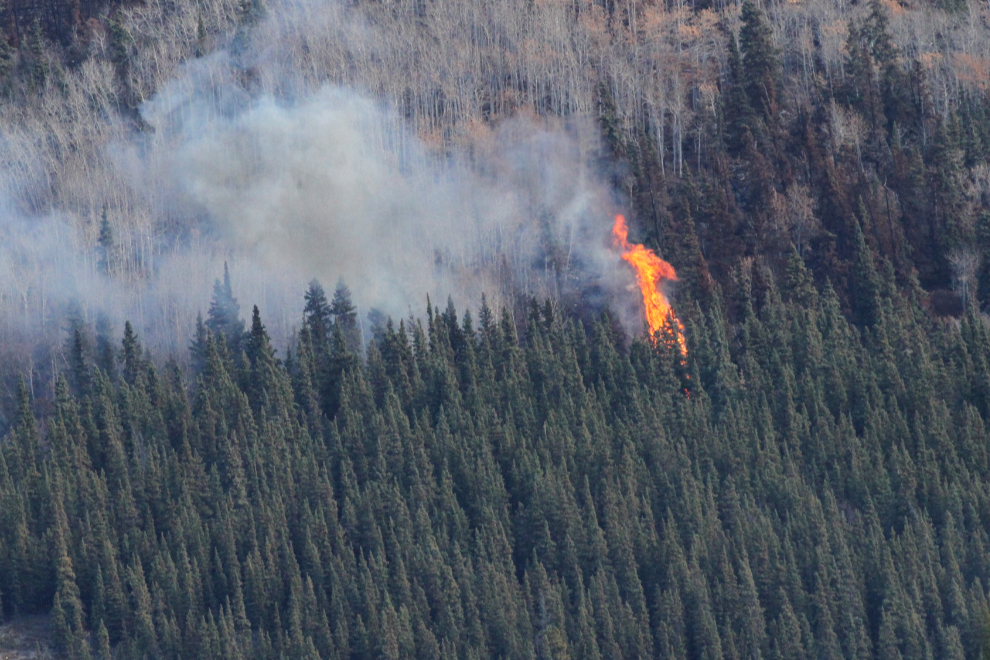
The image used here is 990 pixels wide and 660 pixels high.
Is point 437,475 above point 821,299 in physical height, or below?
below

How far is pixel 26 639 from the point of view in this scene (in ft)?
437

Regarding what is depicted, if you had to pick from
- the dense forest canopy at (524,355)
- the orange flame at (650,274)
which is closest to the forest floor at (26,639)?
the dense forest canopy at (524,355)

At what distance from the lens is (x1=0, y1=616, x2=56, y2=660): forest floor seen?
5162 inches

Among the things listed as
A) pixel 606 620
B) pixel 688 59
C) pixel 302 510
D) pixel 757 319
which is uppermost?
pixel 688 59

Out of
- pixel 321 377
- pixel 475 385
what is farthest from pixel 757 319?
pixel 321 377

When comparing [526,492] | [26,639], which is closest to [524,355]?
[526,492]

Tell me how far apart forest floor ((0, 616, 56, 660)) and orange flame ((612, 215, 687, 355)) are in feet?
155

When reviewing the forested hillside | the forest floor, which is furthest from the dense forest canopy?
the forest floor

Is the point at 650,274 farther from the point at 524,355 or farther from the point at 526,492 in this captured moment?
the point at 526,492

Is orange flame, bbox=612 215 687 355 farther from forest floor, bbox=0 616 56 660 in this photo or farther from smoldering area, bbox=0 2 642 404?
forest floor, bbox=0 616 56 660

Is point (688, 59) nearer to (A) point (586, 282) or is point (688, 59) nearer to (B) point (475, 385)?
(A) point (586, 282)

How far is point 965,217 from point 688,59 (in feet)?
97.1

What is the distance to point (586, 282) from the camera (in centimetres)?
16338

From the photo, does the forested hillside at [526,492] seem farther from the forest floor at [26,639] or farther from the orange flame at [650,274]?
the orange flame at [650,274]
